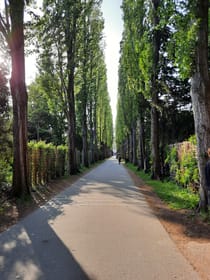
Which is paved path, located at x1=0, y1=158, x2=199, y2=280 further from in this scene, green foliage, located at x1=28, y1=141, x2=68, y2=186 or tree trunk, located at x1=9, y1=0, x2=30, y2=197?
green foliage, located at x1=28, y1=141, x2=68, y2=186

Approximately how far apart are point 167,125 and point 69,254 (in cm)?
2437

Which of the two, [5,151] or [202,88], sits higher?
[202,88]

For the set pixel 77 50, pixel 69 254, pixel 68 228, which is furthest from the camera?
pixel 77 50

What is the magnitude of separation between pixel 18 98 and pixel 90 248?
966 centimetres

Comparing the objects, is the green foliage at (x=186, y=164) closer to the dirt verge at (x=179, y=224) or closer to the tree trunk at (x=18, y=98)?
the dirt verge at (x=179, y=224)

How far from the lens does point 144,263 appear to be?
641 centimetres

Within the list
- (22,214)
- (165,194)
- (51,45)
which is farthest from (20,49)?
(51,45)

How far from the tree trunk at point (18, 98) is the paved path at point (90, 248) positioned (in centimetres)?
367

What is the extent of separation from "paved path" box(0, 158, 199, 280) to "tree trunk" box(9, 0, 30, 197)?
12.0ft

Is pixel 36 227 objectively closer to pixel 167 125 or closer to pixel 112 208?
pixel 112 208

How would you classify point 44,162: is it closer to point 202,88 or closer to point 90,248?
point 202,88

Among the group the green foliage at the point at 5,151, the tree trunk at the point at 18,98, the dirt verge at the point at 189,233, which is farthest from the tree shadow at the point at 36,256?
the green foliage at the point at 5,151

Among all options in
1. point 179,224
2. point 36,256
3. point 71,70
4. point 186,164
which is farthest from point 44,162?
point 36,256

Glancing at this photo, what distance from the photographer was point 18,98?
15.8 meters
